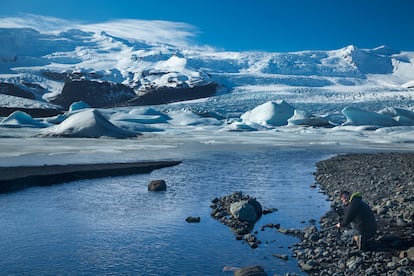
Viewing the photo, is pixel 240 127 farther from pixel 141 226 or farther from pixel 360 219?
pixel 360 219

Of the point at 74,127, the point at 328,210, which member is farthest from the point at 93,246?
the point at 74,127

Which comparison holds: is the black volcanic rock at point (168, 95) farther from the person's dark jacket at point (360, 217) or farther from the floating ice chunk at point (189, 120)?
the person's dark jacket at point (360, 217)

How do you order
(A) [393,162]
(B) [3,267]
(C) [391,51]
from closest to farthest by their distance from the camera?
(B) [3,267] < (A) [393,162] < (C) [391,51]

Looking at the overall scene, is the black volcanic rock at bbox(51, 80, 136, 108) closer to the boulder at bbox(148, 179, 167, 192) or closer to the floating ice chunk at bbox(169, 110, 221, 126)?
the floating ice chunk at bbox(169, 110, 221, 126)

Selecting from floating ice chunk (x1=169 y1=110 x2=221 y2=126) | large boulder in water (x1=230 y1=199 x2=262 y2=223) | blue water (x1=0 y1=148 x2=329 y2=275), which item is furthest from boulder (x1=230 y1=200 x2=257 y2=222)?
floating ice chunk (x1=169 y1=110 x2=221 y2=126)

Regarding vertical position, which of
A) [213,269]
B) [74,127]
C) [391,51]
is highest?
[391,51]

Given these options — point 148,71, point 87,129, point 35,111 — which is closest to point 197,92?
point 148,71

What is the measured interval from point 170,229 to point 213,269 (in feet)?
5.40

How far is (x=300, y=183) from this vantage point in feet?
35.4

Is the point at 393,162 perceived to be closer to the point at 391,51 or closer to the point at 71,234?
the point at 71,234

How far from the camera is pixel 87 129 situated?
79.3 feet

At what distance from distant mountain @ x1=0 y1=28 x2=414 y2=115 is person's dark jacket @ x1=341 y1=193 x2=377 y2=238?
50400 mm

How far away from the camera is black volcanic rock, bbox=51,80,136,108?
227 feet

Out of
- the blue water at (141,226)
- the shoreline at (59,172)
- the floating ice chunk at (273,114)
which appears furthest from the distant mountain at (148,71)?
the blue water at (141,226)
